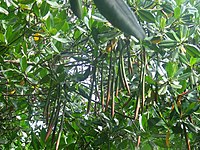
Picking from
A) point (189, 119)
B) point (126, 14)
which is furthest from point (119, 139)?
point (126, 14)

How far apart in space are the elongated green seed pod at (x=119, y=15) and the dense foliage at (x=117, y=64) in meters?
0.61

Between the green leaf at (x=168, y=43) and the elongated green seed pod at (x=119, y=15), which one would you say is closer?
the elongated green seed pod at (x=119, y=15)

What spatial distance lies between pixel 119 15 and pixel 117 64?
0.80m

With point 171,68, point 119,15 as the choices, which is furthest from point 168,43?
point 119,15

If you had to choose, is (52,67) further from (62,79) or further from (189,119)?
(189,119)

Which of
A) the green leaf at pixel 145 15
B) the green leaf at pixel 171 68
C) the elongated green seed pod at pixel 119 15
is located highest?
the green leaf at pixel 145 15

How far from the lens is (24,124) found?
4.96 feet

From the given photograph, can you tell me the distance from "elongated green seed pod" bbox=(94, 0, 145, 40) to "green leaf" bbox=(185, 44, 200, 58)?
724 millimetres

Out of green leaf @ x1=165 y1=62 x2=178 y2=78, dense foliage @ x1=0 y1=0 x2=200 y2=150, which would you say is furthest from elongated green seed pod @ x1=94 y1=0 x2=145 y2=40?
green leaf @ x1=165 y1=62 x2=178 y2=78

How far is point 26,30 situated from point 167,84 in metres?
0.39

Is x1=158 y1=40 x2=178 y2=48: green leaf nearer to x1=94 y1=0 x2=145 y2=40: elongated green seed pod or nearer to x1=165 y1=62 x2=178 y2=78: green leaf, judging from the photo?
x1=165 y1=62 x2=178 y2=78: green leaf

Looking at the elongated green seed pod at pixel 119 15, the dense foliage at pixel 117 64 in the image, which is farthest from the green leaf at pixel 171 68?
the elongated green seed pod at pixel 119 15

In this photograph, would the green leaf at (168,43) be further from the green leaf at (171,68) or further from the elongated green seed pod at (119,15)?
the elongated green seed pod at (119,15)

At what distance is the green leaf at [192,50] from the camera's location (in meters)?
0.87
